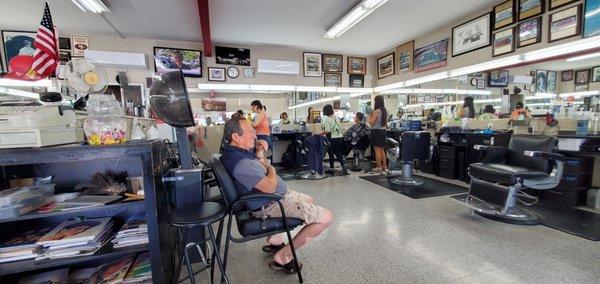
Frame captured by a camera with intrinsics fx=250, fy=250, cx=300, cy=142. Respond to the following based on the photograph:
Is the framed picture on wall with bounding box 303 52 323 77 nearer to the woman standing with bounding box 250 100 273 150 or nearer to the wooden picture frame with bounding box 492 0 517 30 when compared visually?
the woman standing with bounding box 250 100 273 150

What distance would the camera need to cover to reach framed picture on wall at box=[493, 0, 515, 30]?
371cm

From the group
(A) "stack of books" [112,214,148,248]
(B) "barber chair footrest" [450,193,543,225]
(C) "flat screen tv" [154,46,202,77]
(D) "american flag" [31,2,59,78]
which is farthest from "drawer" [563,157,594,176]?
(C) "flat screen tv" [154,46,202,77]

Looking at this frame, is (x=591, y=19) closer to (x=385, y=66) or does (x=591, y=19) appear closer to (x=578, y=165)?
(x=578, y=165)

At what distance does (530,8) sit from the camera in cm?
350

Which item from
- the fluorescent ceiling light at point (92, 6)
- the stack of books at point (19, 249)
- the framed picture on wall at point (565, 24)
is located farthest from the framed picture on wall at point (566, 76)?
the fluorescent ceiling light at point (92, 6)

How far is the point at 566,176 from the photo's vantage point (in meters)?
2.99

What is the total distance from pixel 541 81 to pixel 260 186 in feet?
16.3

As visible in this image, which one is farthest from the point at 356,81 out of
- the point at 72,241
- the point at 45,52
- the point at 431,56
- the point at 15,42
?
the point at 15,42

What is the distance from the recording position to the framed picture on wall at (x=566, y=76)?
3584mm

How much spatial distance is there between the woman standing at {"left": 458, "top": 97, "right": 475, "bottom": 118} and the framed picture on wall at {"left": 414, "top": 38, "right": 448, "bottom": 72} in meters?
0.85

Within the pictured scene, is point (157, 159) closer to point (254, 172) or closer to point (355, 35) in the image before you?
point (254, 172)

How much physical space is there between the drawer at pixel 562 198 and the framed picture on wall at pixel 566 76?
1703mm

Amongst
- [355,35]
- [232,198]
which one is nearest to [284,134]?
[355,35]

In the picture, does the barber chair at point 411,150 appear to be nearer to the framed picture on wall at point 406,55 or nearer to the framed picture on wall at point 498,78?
the framed picture on wall at point 498,78
